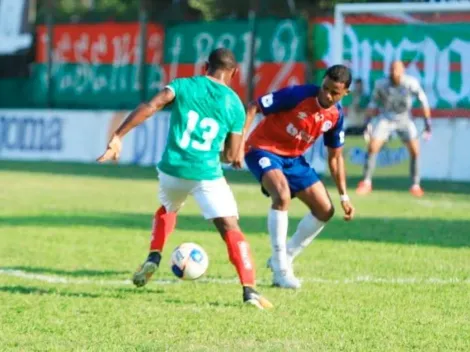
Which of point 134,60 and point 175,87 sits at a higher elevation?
point 175,87

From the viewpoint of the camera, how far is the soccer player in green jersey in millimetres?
9633

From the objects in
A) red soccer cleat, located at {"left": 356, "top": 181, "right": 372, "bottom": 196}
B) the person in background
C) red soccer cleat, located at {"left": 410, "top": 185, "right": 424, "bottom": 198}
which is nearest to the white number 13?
red soccer cleat, located at {"left": 410, "top": 185, "right": 424, "bottom": 198}

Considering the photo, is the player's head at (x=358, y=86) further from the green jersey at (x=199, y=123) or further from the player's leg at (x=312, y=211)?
the green jersey at (x=199, y=123)

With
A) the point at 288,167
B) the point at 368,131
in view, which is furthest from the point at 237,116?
the point at 368,131

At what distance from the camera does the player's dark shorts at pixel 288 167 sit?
11180 millimetres

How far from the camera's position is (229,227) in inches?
384

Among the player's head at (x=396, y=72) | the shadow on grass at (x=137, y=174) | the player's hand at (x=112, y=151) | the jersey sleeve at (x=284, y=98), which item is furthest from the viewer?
the shadow on grass at (x=137, y=174)

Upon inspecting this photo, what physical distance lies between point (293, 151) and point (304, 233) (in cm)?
69

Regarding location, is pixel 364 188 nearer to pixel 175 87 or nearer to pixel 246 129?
pixel 246 129

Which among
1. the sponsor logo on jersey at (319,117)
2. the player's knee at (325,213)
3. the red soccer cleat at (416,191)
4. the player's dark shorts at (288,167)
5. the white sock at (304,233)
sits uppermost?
the sponsor logo on jersey at (319,117)

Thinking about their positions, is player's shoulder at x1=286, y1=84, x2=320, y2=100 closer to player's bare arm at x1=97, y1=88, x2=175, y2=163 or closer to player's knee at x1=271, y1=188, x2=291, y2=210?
player's knee at x1=271, y1=188, x2=291, y2=210

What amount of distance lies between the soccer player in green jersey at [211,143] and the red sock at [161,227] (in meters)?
0.49

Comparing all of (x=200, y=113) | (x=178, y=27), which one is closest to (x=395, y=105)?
(x=178, y=27)

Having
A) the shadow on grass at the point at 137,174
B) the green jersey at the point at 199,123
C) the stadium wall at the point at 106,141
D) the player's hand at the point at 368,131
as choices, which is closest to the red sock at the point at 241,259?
the green jersey at the point at 199,123
